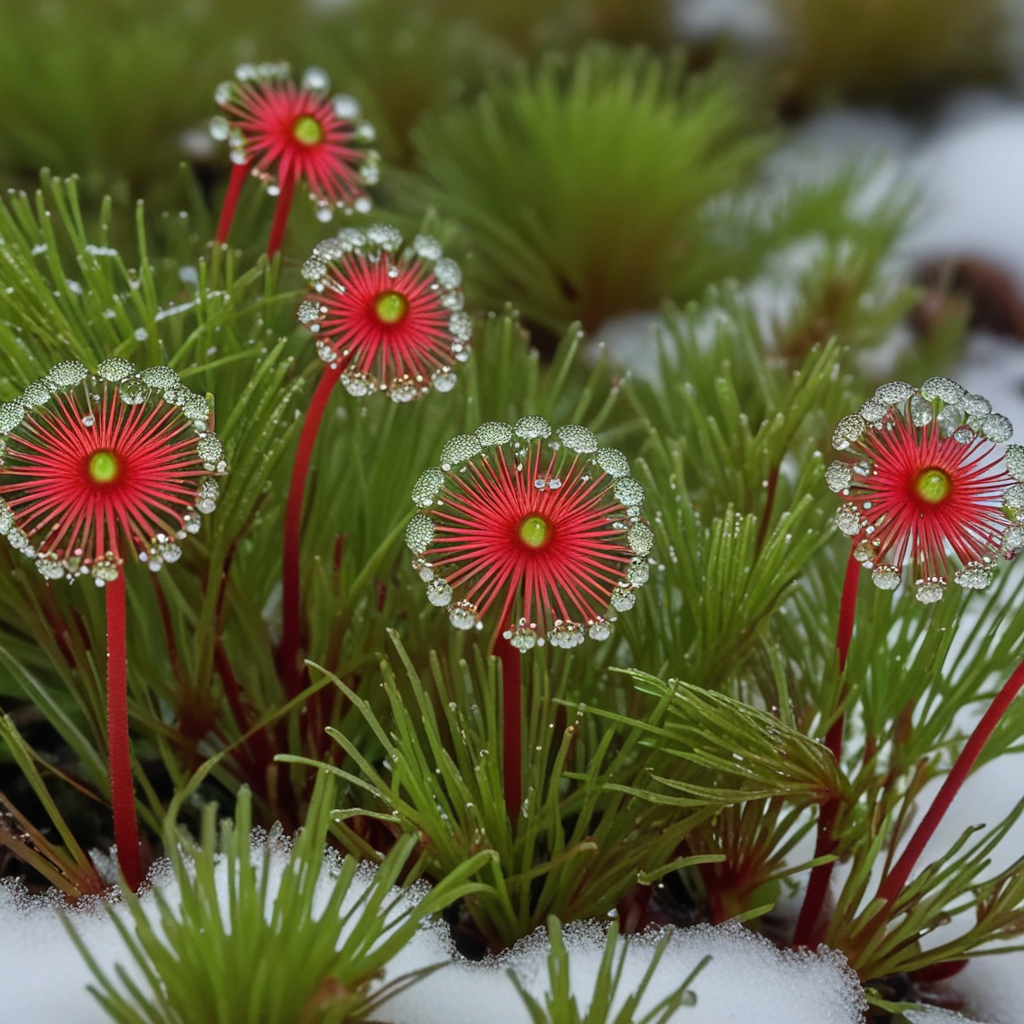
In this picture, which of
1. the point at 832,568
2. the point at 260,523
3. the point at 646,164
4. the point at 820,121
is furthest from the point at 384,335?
the point at 820,121

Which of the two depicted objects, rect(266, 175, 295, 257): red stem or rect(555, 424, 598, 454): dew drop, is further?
rect(266, 175, 295, 257): red stem

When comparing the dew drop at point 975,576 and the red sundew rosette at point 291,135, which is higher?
the red sundew rosette at point 291,135

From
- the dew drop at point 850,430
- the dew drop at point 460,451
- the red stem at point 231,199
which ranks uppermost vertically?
the red stem at point 231,199

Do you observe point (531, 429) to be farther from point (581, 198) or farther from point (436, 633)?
point (581, 198)

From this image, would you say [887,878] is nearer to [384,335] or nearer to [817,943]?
[817,943]

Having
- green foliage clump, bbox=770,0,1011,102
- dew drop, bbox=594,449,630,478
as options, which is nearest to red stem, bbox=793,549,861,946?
dew drop, bbox=594,449,630,478

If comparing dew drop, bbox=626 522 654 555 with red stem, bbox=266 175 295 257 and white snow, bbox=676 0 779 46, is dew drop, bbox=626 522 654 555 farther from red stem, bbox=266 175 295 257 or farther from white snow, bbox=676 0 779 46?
white snow, bbox=676 0 779 46

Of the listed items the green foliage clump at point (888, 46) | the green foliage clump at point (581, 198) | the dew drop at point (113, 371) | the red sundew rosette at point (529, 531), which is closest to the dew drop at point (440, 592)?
the red sundew rosette at point (529, 531)

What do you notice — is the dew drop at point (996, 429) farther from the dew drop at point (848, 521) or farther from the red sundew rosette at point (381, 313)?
the red sundew rosette at point (381, 313)
